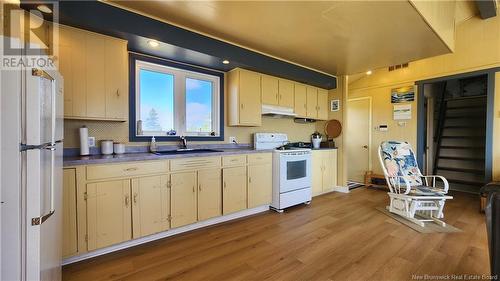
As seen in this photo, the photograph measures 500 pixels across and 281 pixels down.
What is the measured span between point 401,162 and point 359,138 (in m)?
2.11

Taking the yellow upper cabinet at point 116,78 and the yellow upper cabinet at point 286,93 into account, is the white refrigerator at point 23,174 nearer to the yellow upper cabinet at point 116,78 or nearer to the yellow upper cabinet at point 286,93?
the yellow upper cabinet at point 116,78

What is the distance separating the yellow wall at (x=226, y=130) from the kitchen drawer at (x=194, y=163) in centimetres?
63

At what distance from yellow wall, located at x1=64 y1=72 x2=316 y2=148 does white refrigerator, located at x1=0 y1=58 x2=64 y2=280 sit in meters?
1.22

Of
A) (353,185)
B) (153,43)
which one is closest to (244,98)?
(153,43)

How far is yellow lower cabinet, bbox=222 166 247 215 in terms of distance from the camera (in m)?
2.86

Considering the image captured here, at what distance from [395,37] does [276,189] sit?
8.39ft

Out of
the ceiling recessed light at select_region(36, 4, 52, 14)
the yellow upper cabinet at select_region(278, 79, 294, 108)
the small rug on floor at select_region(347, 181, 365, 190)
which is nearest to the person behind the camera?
the ceiling recessed light at select_region(36, 4, 52, 14)

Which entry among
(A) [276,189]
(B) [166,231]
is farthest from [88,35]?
(A) [276,189]

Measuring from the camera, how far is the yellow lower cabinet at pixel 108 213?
1.98 metres

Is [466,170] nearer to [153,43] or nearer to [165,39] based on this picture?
[165,39]

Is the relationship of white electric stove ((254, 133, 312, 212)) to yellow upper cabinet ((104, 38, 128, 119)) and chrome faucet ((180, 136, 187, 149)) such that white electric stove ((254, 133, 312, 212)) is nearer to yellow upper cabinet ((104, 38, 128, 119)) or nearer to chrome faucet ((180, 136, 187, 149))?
chrome faucet ((180, 136, 187, 149))

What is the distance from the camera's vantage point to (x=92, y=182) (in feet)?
6.47

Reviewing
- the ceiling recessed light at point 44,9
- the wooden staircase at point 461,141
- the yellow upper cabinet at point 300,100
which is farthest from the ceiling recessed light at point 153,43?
the wooden staircase at point 461,141

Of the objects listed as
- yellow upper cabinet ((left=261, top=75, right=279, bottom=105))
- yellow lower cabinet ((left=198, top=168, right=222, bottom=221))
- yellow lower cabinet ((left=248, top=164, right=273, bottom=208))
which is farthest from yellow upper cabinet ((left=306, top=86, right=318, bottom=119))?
yellow lower cabinet ((left=198, top=168, right=222, bottom=221))
